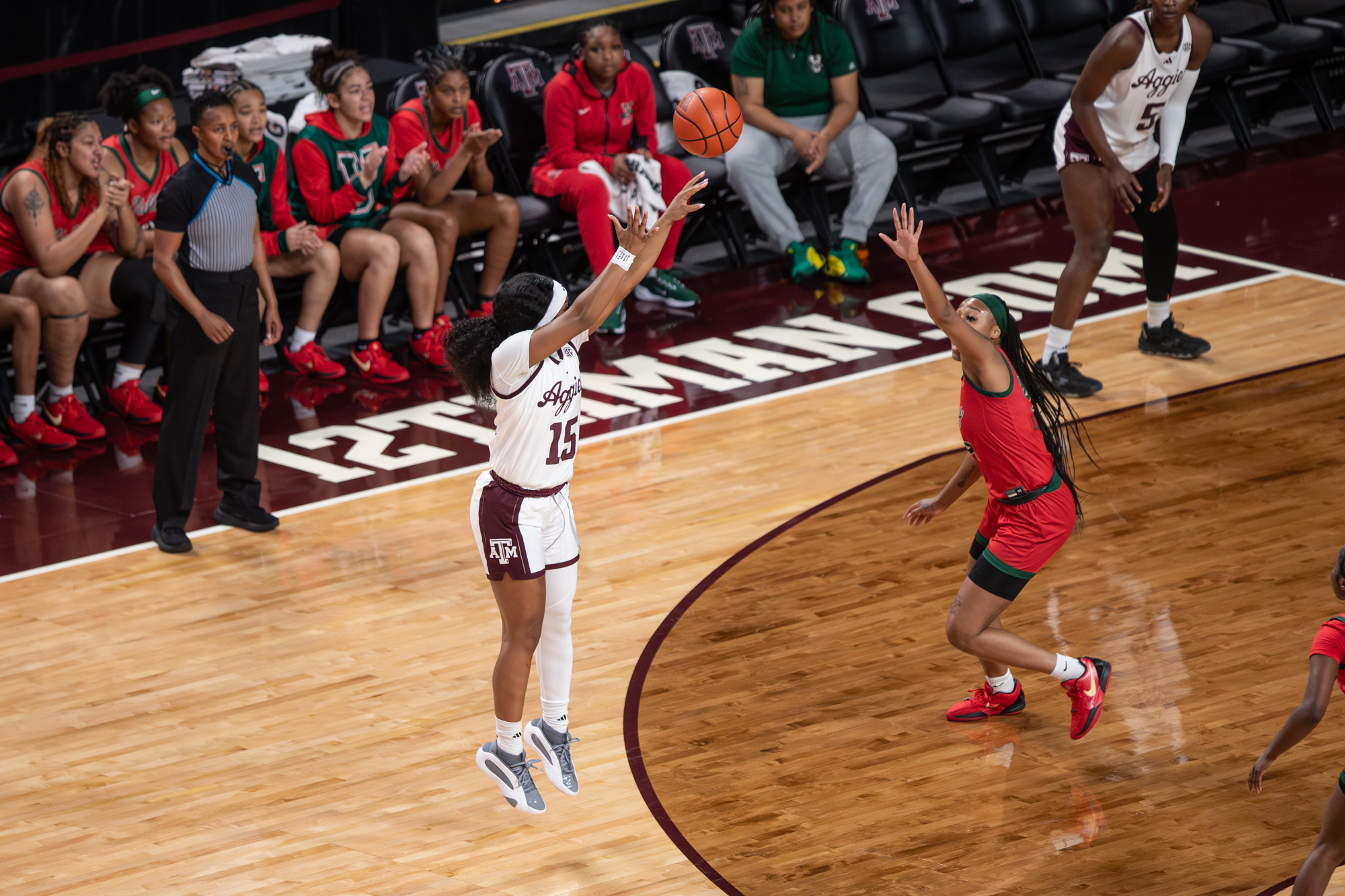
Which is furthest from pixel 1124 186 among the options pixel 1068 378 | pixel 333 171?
pixel 333 171

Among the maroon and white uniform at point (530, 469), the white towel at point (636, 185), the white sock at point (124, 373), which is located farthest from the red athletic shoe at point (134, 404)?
the maroon and white uniform at point (530, 469)

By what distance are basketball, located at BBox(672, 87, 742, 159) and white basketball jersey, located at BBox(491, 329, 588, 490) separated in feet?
7.26

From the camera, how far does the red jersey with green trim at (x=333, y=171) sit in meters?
7.84

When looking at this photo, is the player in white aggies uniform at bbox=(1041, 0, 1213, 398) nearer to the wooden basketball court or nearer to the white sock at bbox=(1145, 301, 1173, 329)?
the white sock at bbox=(1145, 301, 1173, 329)

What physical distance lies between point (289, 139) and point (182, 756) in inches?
166

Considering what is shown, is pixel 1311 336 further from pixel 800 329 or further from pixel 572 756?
pixel 572 756

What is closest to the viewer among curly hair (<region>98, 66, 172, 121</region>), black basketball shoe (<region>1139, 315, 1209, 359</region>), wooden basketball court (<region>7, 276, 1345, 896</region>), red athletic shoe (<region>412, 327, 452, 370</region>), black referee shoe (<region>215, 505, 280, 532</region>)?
wooden basketball court (<region>7, 276, 1345, 896</region>)

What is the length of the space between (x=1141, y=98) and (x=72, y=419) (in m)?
4.82

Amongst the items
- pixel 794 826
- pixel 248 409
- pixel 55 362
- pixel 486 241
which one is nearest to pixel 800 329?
pixel 486 241

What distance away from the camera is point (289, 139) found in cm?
825

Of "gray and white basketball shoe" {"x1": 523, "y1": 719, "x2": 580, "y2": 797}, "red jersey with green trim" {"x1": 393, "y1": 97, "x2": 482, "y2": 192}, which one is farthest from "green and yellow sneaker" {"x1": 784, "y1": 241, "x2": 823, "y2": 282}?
"gray and white basketball shoe" {"x1": 523, "y1": 719, "x2": 580, "y2": 797}

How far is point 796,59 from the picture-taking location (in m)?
8.91

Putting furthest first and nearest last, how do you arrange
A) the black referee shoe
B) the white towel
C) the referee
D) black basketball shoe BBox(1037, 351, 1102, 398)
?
1. the white towel
2. black basketball shoe BBox(1037, 351, 1102, 398)
3. the black referee shoe
4. the referee

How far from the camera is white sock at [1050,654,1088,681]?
4477 millimetres
